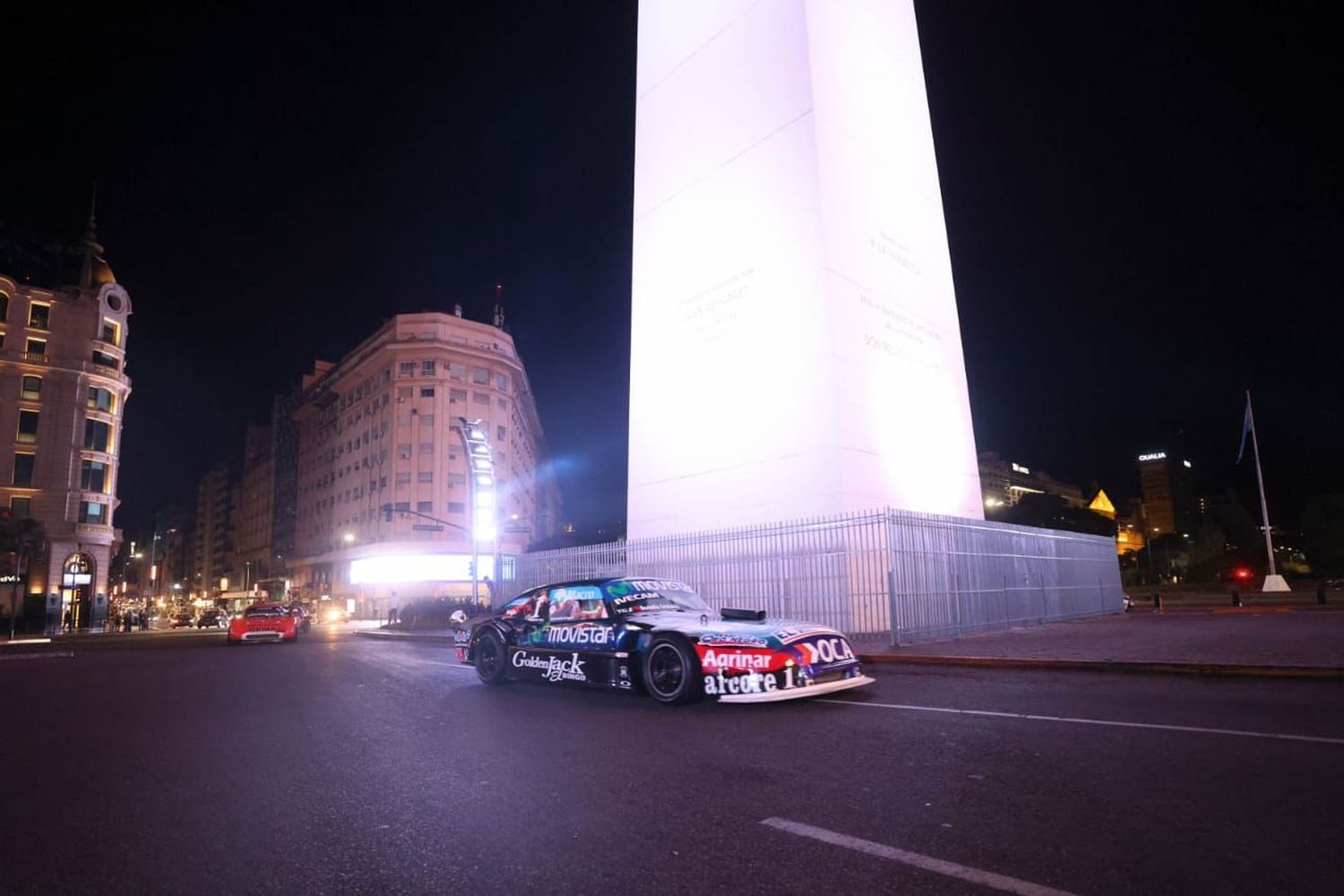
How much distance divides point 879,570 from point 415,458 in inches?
2454

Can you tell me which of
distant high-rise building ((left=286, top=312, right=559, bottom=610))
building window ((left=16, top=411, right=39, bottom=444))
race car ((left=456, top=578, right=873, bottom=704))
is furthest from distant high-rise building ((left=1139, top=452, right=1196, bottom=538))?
building window ((left=16, top=411, right=39, bottom=444))

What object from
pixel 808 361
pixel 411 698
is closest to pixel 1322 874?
pixel 411 698

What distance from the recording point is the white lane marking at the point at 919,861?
9.48 ft

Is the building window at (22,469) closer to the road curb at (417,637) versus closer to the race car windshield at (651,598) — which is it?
the road curb at (417,637)

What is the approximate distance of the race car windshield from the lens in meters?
8.84

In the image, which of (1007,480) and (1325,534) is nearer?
(1325,534)

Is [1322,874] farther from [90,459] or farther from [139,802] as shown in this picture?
[90,459]

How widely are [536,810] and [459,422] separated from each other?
44.9 metres

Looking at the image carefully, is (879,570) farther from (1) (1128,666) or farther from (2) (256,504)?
(2) (256,504)

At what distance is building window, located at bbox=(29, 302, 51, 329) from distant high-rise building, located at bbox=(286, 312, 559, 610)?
83.1 ft

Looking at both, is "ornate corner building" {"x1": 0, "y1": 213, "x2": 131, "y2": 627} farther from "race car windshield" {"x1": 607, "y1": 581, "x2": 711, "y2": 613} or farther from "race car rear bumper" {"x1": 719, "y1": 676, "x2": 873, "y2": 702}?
"race car rear bumper" {"x1": 719, "y1": 676, "x2": 873, "y2": 702}

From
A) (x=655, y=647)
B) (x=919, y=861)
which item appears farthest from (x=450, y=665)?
(x=919, y=861)

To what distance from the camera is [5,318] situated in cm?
5609

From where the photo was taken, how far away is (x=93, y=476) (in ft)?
191
